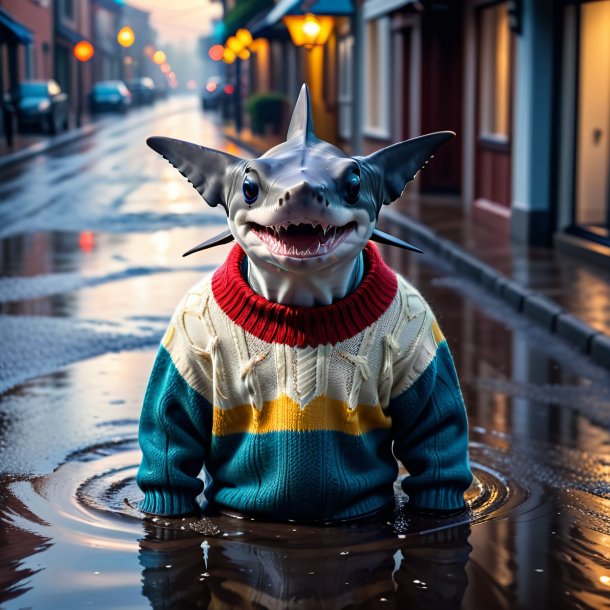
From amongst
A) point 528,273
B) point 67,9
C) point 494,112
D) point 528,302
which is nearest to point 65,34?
point 67,9

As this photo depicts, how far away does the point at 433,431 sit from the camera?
12.7 ft

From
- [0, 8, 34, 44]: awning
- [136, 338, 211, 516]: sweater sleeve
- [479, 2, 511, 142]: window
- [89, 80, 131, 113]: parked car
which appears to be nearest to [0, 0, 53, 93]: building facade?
[0, 8, 34, 44]: awning

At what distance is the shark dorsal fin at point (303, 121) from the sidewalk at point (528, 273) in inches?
171

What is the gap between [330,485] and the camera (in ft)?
12.2

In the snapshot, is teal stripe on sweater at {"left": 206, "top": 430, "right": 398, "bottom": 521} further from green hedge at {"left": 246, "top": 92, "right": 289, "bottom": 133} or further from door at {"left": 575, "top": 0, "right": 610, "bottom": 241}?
green hedge at {"left": 246, "top": 92, "right": 289, "bottom": 133}

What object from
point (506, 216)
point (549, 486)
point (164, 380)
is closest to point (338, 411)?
point (164, 380)

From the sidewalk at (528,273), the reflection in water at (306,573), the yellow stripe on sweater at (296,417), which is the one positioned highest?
the yellow stripe on sweater at (296,417)

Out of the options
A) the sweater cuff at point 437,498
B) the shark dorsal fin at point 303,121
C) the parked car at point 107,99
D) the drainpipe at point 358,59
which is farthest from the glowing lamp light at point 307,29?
the parked car at point 107,99

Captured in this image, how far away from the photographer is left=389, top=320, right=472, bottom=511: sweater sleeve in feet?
12.6

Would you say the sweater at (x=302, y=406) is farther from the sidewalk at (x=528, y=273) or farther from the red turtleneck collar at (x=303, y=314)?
the sidewalk at (x=528, y=273)

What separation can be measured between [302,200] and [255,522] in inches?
40.3

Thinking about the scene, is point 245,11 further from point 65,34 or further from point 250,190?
point 250,190

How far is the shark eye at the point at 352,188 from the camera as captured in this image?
3536 millimetres

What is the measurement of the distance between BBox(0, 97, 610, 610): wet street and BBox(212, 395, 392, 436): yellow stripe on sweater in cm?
30
